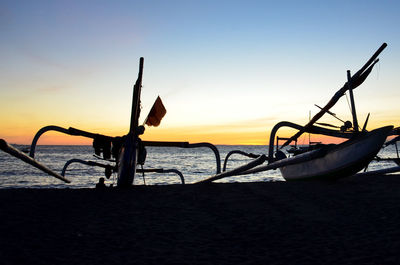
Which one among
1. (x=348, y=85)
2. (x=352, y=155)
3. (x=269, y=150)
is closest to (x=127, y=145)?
(x=269, y=150)

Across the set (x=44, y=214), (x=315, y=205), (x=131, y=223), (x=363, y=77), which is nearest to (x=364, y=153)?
(x=315, y=205)

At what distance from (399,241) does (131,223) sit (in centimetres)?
340

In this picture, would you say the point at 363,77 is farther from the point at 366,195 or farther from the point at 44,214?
the point at 44,214

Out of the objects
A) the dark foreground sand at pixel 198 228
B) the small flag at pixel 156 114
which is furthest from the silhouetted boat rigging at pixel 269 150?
the dark foreground sand at pixel 198 228

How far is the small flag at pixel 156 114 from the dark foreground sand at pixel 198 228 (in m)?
7.66

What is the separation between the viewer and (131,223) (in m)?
4.93

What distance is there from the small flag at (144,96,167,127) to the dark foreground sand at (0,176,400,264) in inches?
302

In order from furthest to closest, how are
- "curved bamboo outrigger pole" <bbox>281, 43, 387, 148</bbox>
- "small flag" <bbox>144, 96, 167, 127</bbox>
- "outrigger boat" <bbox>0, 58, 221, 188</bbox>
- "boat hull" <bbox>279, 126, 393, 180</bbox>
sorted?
1. "curved bamboo outrigger pole" <bbox>281, 43, 387, 148</bbox>
2. "small flag" <bbox>144, 96, 167, 127</bbox>
3. "boat hull" <bbox>279, 126, 393, 180</bbox>
4. "outrigger boat" <bbox>0, 58, 221, 188</bbox>

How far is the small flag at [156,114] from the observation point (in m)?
15.0

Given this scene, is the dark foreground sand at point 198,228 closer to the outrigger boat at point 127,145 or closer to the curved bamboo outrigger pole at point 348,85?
the outrigger boat at point 127,145

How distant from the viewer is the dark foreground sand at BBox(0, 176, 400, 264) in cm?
345

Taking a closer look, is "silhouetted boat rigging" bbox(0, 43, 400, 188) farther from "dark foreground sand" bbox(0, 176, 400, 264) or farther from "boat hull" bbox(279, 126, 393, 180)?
"dark foreground sand" bbox(0, 176, 400, 264)

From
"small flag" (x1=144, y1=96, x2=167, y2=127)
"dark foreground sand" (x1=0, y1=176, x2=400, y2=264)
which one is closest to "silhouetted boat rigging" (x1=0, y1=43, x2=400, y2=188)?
"small flag" (x1=144, y1=96, x2=167, y2=127)

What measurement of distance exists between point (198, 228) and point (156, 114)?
1082cm
